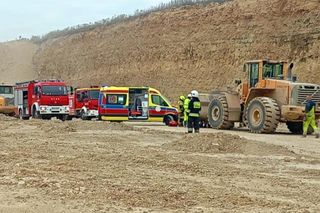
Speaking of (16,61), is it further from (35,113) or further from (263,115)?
(263,115)

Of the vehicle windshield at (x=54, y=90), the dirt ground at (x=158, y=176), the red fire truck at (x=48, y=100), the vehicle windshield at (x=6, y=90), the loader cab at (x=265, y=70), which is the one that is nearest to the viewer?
the dirt ground at (x=158, y=176)

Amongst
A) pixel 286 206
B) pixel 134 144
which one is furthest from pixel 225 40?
pixel 286 206

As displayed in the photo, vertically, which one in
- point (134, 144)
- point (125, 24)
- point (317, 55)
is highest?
point (125, 24)

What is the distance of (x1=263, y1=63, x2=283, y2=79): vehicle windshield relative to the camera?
26.4 meters

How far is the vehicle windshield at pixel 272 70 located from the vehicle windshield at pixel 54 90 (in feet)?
47.5

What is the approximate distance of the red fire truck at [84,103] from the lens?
115 feet

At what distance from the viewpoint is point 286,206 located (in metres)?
8.45

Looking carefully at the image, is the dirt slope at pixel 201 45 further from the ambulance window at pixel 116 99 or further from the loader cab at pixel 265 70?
the ambulance window at pixel 116 99

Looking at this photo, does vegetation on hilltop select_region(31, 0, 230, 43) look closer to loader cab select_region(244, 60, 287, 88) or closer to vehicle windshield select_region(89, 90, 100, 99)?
vehicle windshield select_region(89, 90, 100, 99)

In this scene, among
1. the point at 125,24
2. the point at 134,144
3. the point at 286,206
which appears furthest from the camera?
the point at 125,24

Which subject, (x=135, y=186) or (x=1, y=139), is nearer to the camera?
(x=135, y=186)

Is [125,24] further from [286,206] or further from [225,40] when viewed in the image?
[286,206]

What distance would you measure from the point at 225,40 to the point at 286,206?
39.0 meters


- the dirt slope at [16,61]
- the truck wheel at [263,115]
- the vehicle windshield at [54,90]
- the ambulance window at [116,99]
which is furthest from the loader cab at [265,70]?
the dirt slope at [16,61]
